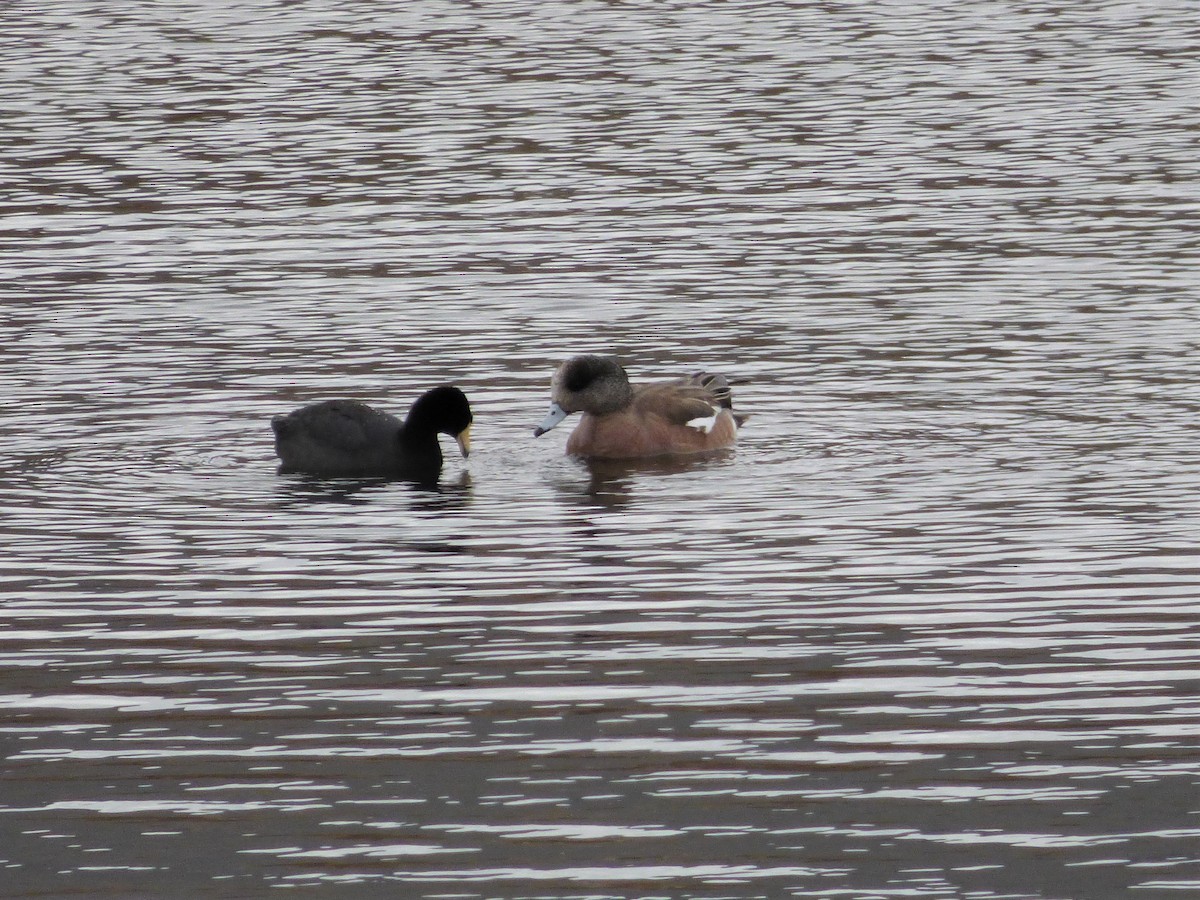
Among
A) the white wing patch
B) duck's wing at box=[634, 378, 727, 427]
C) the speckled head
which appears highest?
the speckled head

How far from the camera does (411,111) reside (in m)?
32.8

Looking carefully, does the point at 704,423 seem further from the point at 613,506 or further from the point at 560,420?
the point at 613,506

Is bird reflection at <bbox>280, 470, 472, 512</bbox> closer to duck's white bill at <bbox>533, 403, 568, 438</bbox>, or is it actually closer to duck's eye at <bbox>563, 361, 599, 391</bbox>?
duck's white bill at <bbox>533, 403, 568, 438</bbox>

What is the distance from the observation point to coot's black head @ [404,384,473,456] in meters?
15.6

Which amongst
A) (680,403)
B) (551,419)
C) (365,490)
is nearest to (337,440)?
(365,490)

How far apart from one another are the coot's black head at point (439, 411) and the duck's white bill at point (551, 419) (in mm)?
568

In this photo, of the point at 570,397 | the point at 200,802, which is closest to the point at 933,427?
the point at 570,397

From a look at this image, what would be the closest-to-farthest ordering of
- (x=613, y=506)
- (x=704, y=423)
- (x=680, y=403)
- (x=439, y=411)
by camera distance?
(x=613, y=506), (x=439, y=411), (x=704, y=423), (x=680, y=403)

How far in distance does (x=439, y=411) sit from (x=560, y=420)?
0.95 m

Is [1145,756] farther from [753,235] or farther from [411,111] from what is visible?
[411,111]

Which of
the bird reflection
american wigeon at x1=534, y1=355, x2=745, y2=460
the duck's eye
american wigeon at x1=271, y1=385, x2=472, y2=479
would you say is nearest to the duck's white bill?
american wigeon at x1=534, y1=355, x2=745, y2=460

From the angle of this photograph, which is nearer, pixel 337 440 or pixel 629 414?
pixel 337 440

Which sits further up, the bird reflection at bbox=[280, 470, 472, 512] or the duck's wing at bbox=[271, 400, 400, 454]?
the duck's wing at bbox=[271, 400, 400, 454]

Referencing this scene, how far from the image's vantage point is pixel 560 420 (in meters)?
16.1
